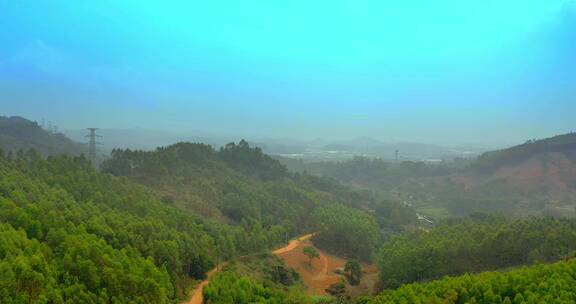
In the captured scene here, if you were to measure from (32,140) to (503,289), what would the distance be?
496 feet

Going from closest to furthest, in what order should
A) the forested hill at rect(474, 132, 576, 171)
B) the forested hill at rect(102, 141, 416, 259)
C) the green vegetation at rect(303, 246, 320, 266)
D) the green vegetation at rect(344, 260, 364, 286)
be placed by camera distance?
the green vegetation at rect(344, 260, 364, 286) → the green vegetation at rect(303, 246, 320, 266) → the forested hill at rect(102, 141, 416, 259) → the forested hill at rect(474, 132, 576, 171)

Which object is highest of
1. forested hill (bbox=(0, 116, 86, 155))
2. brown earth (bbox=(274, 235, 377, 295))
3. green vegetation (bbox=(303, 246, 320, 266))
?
forested hill (bbox=(0, 116, 86, 155))

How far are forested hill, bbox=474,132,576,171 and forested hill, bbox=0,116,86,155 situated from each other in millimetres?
140080

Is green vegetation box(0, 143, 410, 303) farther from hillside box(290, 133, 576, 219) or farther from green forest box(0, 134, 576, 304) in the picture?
hillside box(290, 133, 576, 219)

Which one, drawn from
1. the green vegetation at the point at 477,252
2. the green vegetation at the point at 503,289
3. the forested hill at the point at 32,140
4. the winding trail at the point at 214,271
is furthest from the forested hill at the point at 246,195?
the forested hill at the point at 32,140

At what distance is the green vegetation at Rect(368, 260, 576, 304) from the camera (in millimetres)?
35156

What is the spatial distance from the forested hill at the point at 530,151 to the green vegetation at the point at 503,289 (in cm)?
14139

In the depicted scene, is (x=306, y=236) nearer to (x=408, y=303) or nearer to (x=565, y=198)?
(x=408, y=303)

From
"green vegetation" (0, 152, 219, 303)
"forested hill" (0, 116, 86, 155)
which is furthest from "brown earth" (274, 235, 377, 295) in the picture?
"forested hill" (0, 116, 86, 155)

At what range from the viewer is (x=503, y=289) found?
37.7 meters

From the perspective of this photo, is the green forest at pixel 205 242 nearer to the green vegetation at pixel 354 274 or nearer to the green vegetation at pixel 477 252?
the green vegetation at pixel 477 252

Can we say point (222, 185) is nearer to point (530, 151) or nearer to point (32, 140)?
point (32, 140)

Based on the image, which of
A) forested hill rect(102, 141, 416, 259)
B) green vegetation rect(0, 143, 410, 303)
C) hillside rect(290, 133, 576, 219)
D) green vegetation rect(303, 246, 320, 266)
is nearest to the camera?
green vegetation rect(0, 143, 410, 303)

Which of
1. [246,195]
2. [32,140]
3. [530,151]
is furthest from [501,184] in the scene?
[32,140]
